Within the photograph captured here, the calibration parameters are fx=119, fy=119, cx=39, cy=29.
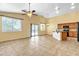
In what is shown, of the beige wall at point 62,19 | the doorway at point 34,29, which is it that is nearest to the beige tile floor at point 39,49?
the beige wall at point 62,19

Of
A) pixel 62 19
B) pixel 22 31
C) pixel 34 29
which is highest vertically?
pixel 62 19

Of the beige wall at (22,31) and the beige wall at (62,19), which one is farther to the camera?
the beige wall at (62,19)

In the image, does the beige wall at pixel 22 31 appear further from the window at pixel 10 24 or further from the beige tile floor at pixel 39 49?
the beige tile floor at pixel 39 49

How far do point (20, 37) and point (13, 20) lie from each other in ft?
7.16

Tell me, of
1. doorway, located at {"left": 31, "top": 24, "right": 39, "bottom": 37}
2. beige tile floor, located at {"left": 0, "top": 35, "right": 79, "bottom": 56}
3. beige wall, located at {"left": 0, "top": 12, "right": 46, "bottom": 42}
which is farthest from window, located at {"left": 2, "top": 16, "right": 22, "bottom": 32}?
doorway, located at {"left": 31, "top": 24, "right": 39, "bottom": 37}

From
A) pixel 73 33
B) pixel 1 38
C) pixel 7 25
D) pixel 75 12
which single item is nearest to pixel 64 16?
pixel 75 12

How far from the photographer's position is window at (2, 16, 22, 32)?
34.5ft

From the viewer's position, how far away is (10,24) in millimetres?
11211

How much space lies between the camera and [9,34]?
36.6 feet

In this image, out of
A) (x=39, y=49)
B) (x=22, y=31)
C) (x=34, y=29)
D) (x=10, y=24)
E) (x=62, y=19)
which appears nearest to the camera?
(x=39, y=49)

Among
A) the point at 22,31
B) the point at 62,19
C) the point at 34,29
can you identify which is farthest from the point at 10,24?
the point at 62,19

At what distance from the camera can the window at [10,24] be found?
10527 millimetres

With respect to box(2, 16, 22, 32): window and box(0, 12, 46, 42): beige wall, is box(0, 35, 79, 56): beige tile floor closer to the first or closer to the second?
box(0, 12, 46, 42): beige wall

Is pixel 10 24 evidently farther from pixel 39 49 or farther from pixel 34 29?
pixel 34 29
